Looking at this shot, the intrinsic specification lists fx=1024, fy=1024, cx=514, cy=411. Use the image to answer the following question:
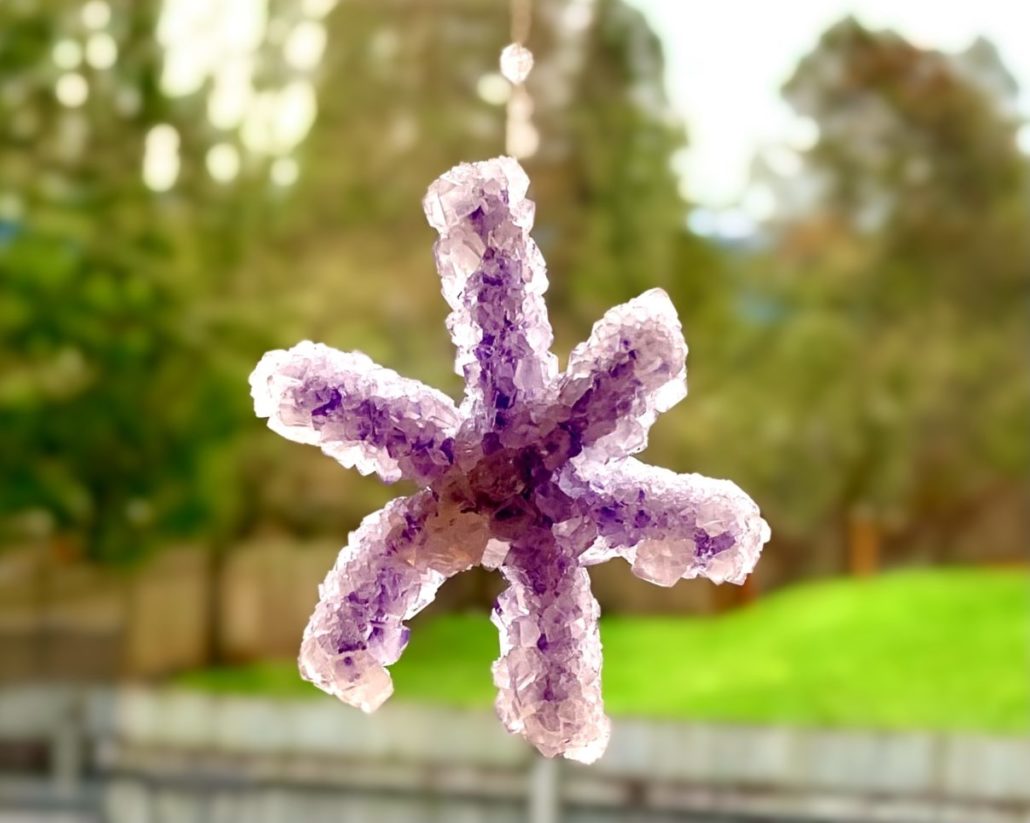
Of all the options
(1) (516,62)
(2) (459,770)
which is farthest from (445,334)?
(1) (516,62)

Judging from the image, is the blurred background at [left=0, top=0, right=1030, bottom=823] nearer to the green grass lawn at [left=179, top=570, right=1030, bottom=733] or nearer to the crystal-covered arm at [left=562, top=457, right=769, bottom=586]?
the green grass lawn at [left=179, top=570, right=1030, bottom=733]

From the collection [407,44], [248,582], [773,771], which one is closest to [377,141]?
[407,44]

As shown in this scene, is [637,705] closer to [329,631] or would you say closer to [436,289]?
[436,289]

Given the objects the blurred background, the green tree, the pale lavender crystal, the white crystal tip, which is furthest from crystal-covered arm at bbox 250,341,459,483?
the green tree

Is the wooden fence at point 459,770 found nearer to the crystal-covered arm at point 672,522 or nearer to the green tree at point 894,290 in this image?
the green tree at point 894,290

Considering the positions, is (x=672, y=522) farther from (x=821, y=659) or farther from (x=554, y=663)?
(x=821, y=659)

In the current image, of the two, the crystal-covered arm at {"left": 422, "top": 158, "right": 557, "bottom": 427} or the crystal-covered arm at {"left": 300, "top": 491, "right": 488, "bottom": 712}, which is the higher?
the crystal-covered arm at {"left": 422, "top": 158, "right": 557, "bottom": 427}
